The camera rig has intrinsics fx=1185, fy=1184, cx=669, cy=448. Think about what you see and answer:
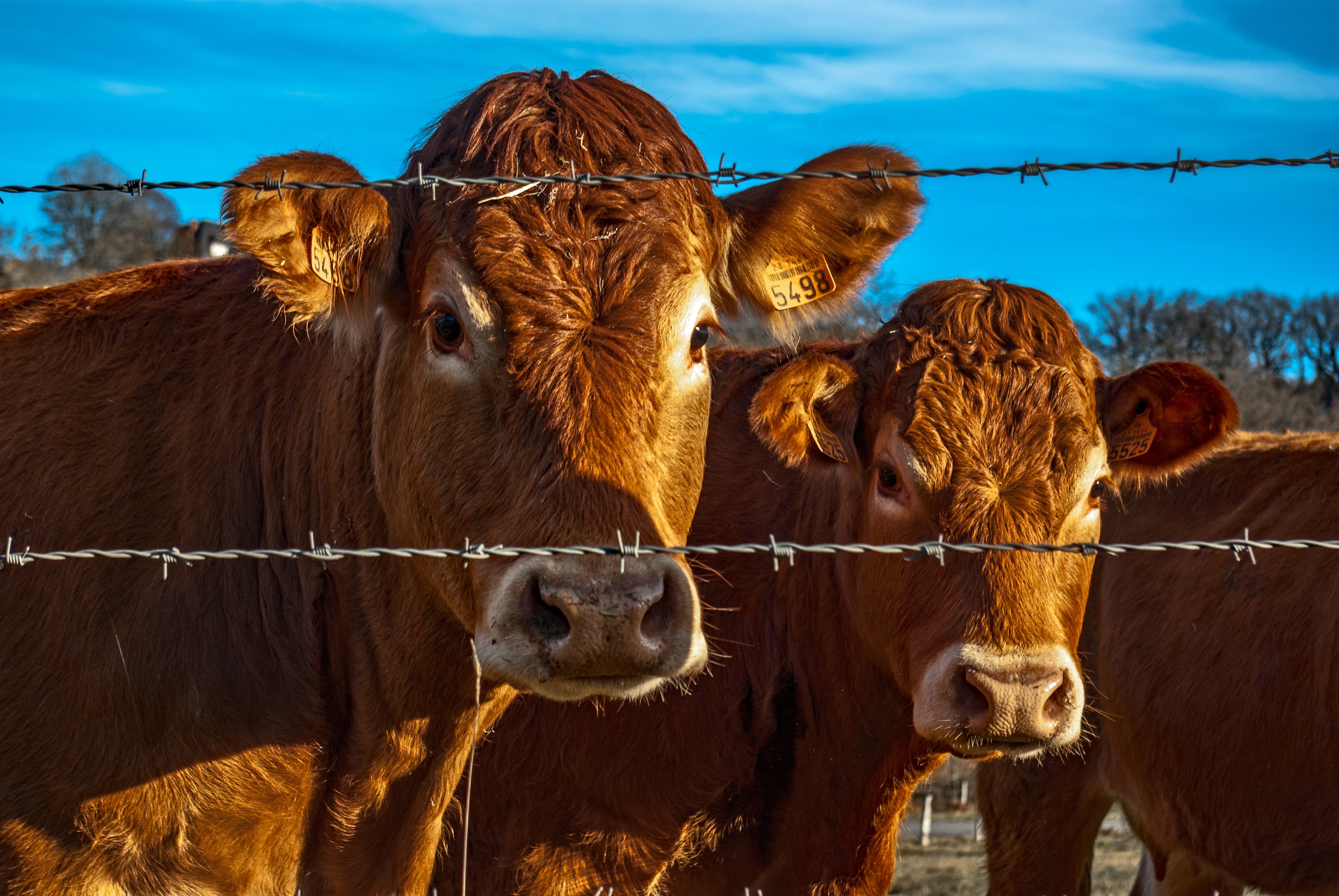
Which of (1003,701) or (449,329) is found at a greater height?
(449,329)

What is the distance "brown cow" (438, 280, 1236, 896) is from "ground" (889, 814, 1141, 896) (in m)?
3.42

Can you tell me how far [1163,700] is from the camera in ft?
19.9

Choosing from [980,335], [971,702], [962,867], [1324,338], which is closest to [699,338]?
[971,702]

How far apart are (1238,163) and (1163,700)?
151 inches

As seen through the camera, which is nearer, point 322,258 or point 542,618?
point 542,618

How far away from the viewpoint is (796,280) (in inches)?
152

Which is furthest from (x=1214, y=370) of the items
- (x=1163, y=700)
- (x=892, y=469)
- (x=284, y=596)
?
(x=284, y=596)

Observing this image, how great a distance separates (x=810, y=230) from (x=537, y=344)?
1.33m

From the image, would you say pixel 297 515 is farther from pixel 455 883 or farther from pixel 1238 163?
pixel 1238 163

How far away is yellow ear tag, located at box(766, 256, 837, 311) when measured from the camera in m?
3.83

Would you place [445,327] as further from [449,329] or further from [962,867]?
[962,867]

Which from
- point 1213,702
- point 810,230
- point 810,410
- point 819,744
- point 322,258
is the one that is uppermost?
point 810,230

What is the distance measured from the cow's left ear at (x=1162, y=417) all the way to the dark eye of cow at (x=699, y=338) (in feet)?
6.03

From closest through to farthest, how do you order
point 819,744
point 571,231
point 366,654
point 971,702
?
1. point 571,231
2. point 366,654
3. point 971,702
4. point 819,744
